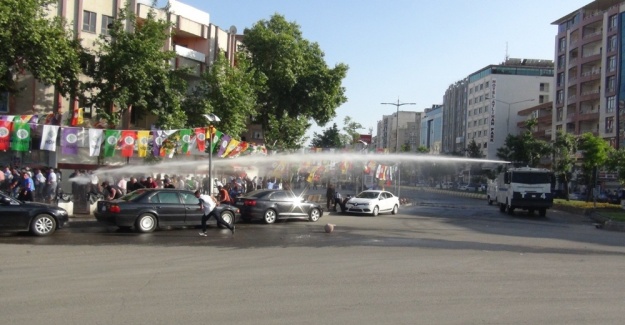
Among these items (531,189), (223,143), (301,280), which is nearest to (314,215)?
(223,143)

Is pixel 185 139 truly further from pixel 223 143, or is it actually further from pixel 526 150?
pixel 526 150

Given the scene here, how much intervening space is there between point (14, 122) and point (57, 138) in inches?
94.0

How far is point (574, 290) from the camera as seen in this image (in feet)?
32.9

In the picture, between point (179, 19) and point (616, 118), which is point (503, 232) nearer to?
point (179, 19)

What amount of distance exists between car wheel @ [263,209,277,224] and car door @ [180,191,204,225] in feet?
13.6

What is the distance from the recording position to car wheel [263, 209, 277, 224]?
23.8 meters

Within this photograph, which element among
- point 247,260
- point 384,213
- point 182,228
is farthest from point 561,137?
point 247,260

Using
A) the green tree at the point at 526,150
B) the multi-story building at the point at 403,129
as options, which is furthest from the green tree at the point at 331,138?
the multi-story building at the point at 403,129

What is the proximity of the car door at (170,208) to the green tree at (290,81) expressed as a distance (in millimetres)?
20889

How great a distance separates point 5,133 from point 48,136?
5.32ft

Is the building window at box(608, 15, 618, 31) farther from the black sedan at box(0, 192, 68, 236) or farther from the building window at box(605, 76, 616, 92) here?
the black sedan at box(0, 192, 68, 236)

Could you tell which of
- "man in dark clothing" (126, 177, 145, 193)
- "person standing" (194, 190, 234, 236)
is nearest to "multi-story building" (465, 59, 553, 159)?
"man in dark clothing" (126, 177, 145, 193)

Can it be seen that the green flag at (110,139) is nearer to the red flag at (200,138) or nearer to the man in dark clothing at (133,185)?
the man in dark clothing at (133,185)

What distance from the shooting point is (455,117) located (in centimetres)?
12925
